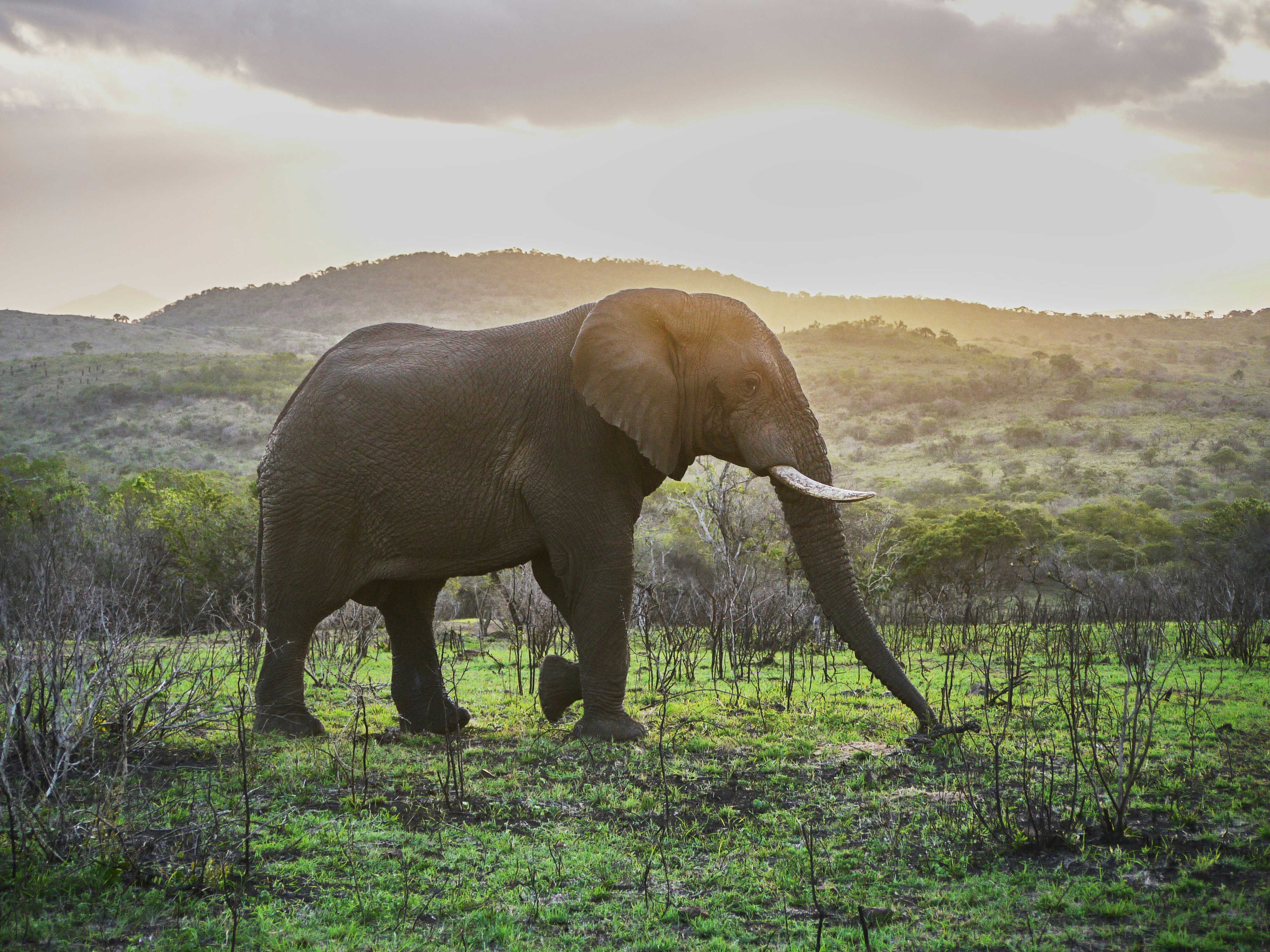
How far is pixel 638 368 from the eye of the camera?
753 centimetres

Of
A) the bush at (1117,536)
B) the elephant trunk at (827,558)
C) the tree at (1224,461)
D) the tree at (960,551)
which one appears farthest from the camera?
the tree at (1224,461)

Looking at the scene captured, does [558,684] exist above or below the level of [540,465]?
below

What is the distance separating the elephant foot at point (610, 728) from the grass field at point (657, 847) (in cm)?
13

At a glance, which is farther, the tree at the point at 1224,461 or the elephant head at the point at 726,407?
the tree at the point at 1224,461

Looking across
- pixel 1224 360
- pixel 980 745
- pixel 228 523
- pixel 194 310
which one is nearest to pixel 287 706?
pixel 980 745

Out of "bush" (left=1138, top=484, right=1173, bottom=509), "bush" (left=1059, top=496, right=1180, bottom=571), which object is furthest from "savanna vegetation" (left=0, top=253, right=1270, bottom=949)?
"bush" (left=1138, top=484, right=1173, bottom=509)

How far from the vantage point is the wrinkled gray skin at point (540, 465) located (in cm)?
762

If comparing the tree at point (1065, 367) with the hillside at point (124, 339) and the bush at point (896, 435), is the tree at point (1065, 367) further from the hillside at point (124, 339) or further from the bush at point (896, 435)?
the hillside at point (124, 339)

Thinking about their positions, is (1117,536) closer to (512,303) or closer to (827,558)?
(827,558)

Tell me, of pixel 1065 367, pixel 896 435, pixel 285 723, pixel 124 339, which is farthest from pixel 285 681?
pixel 124 339

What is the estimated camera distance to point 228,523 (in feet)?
60.1

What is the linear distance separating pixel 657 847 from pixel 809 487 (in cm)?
283

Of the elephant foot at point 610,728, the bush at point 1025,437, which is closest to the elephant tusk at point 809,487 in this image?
the elephant foot at point 610,728

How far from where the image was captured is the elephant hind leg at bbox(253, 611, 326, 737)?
26.0 feet
